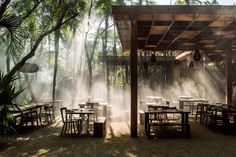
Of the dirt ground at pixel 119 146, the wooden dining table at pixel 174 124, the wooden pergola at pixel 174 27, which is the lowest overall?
the dirt ground at pixel 119 146

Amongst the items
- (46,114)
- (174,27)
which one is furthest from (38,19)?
(174,27)

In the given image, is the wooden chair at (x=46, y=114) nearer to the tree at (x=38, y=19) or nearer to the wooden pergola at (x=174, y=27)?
the tree at (x=38, y=19)

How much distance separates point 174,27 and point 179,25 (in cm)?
24

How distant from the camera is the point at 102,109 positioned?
10.9 metres

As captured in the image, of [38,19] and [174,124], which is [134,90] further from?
[38,19]

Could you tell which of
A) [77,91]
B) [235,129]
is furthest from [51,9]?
[77,91]

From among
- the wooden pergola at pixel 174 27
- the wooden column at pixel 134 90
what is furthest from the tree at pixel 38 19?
the wooden column at pixel 134 90

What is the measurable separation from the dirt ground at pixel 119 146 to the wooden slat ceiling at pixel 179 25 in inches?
118

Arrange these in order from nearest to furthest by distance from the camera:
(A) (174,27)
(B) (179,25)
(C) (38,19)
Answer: (B) (179,25) → (A) (174,27) → (C) (38,19)

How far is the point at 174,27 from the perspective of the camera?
760 centimetres

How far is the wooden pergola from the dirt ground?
87 centimetres

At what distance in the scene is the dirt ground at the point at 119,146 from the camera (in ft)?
17.4

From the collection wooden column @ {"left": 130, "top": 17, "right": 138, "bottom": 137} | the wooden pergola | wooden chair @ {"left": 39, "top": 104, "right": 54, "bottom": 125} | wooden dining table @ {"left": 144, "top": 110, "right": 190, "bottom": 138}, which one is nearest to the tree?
wooden chair @ {"left": 39, "top": 104, "right": 54, "bottom": 125}

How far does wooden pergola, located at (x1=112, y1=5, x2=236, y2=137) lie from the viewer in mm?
6090
